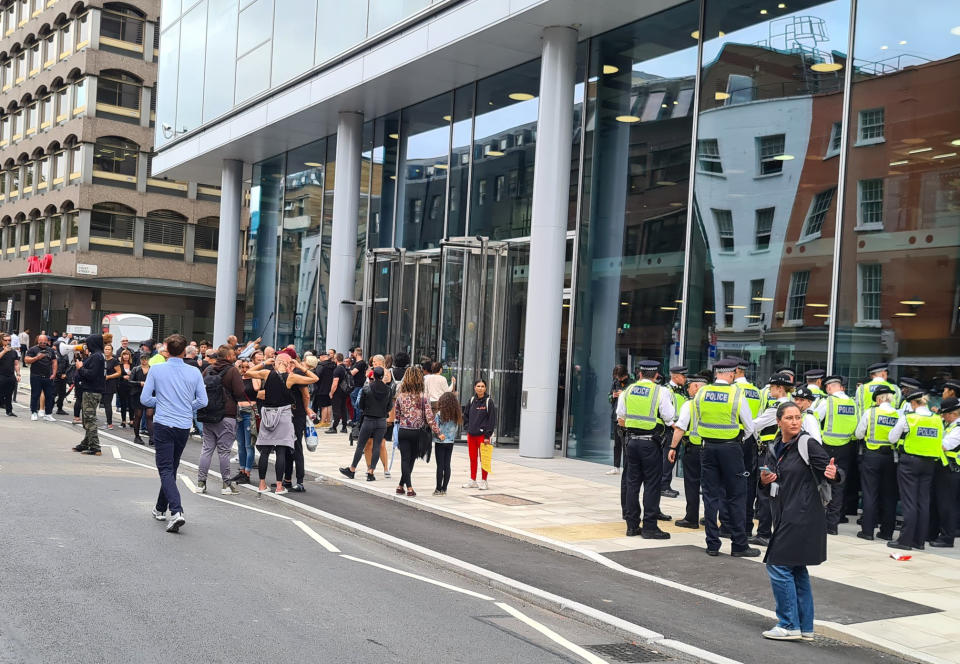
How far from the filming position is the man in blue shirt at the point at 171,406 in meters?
9.57

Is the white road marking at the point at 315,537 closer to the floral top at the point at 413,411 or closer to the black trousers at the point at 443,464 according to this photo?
the floral top at the point at 413,411

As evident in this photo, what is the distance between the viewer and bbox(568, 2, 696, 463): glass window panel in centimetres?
1678

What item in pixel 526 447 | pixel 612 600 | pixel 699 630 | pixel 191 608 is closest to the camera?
pixel 191 608

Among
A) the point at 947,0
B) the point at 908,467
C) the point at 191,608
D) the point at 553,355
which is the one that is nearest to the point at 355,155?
the point at 553,355

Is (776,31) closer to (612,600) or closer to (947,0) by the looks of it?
(947,0)

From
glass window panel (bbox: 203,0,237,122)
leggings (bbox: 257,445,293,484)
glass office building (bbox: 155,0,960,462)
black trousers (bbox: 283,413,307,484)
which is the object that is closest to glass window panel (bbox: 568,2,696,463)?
glass office building (bbox: 155,0,960,462)

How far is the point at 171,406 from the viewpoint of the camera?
9.73 m

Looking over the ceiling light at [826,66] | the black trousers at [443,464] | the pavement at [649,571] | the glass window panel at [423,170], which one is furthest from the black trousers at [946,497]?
the glass window panel at [423,170]

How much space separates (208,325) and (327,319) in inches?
1280

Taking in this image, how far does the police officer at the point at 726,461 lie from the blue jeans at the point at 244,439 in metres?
6.50

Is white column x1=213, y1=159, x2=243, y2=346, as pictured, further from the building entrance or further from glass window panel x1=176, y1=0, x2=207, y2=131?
the building entrance

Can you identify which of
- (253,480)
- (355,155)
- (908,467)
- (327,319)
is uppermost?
(355,155)

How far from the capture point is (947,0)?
42.8ft

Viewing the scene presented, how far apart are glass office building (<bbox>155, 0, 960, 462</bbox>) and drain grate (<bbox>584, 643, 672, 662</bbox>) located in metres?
7.82
